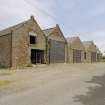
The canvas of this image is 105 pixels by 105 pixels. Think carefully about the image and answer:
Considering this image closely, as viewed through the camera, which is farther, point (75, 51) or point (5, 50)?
point (75, 51)

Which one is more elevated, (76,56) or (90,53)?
(90,53)

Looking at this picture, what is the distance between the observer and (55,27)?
37.4 metres

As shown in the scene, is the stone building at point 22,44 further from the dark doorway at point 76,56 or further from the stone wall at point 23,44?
the dark doorway at point 76,56

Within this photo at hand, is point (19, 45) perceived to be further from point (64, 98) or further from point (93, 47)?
point (93, 47)

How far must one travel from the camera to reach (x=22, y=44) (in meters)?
28.8

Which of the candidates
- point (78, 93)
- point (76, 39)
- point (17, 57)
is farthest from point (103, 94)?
point (76, 39)

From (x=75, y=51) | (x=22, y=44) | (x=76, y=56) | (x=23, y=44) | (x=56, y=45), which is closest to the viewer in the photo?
(x=22, y=44)

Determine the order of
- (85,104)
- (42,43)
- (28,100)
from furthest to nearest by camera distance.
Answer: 1. (42,43)
2. (28,100)
3. (85,104)

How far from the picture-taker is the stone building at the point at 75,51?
1677 inches

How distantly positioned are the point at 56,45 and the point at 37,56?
5942mm

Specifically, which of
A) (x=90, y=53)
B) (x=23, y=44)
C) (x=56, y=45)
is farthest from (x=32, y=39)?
(x=90, y=53)

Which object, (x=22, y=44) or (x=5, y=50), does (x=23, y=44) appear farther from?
(x=5, y=50)

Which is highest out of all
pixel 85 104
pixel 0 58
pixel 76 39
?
pixel 76 39

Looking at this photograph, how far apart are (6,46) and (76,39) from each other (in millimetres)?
23596
